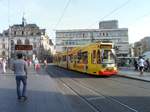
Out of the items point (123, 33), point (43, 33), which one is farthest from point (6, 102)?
point (43, 33)

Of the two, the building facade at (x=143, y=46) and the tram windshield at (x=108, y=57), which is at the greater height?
the building facade at (x=143, y=46)

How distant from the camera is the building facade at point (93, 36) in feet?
261

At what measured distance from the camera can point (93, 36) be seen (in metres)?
81.8

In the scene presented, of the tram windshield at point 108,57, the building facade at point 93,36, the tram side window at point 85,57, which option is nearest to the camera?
the tram windshield at point 108,57

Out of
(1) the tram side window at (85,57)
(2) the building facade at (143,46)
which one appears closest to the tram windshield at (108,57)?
(1) the tram side window at (85,57)

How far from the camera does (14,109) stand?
43.7ft

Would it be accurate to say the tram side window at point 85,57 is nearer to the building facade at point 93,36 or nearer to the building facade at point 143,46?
the building facade at point 93,36

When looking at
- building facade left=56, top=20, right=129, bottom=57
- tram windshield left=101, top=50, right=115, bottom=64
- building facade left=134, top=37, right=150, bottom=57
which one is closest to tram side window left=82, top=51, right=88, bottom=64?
tram windshield left=101, top=50, right=115, bottom=64

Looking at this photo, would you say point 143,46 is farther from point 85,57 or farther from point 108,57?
point 108,57

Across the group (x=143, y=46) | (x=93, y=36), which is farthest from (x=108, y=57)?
(x=143, y=46)

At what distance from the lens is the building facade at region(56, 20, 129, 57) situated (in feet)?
261

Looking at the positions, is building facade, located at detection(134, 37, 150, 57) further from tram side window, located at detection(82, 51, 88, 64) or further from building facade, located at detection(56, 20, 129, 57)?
tram side window, located at detection(82, 51, 88, 64)

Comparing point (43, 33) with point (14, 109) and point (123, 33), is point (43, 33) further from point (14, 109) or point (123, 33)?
point (14, 109)

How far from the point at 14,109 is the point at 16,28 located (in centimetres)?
14489
